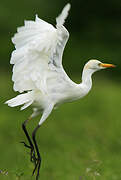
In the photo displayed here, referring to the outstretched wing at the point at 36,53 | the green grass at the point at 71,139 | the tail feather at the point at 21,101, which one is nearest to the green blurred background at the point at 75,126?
the green grass at the point at 71,139

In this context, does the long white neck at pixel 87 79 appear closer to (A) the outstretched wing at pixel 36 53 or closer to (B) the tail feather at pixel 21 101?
(A) the outstretched wing at pixel 36 53

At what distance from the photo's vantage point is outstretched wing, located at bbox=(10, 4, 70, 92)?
186 inches

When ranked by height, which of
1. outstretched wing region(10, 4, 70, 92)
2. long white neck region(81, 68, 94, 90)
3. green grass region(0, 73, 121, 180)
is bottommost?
green grass region(0, 73, 121, 180)

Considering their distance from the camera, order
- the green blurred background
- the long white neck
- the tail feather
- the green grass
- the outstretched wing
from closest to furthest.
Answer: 1. the outstretched wing
2. the tail feather
3. the long white neck
4. the green blurred background
5. the green grass

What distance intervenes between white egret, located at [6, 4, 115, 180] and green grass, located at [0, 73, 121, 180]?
1.75m

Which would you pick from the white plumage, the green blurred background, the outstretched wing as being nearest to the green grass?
the green blurred background

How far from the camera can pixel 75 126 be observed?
1094cm

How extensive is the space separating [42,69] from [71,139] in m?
5.33

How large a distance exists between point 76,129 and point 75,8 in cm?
1543

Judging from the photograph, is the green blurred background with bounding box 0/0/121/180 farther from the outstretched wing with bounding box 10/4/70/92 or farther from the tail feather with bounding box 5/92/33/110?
the outstretched wing with bounding box 10/4/70/92

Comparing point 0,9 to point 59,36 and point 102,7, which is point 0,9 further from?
point 59,36

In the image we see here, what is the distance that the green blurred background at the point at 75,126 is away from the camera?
7.57 metres

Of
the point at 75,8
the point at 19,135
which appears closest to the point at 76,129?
the point at 19,135

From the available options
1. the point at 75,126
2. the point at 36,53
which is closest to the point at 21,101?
the point at 36,53
